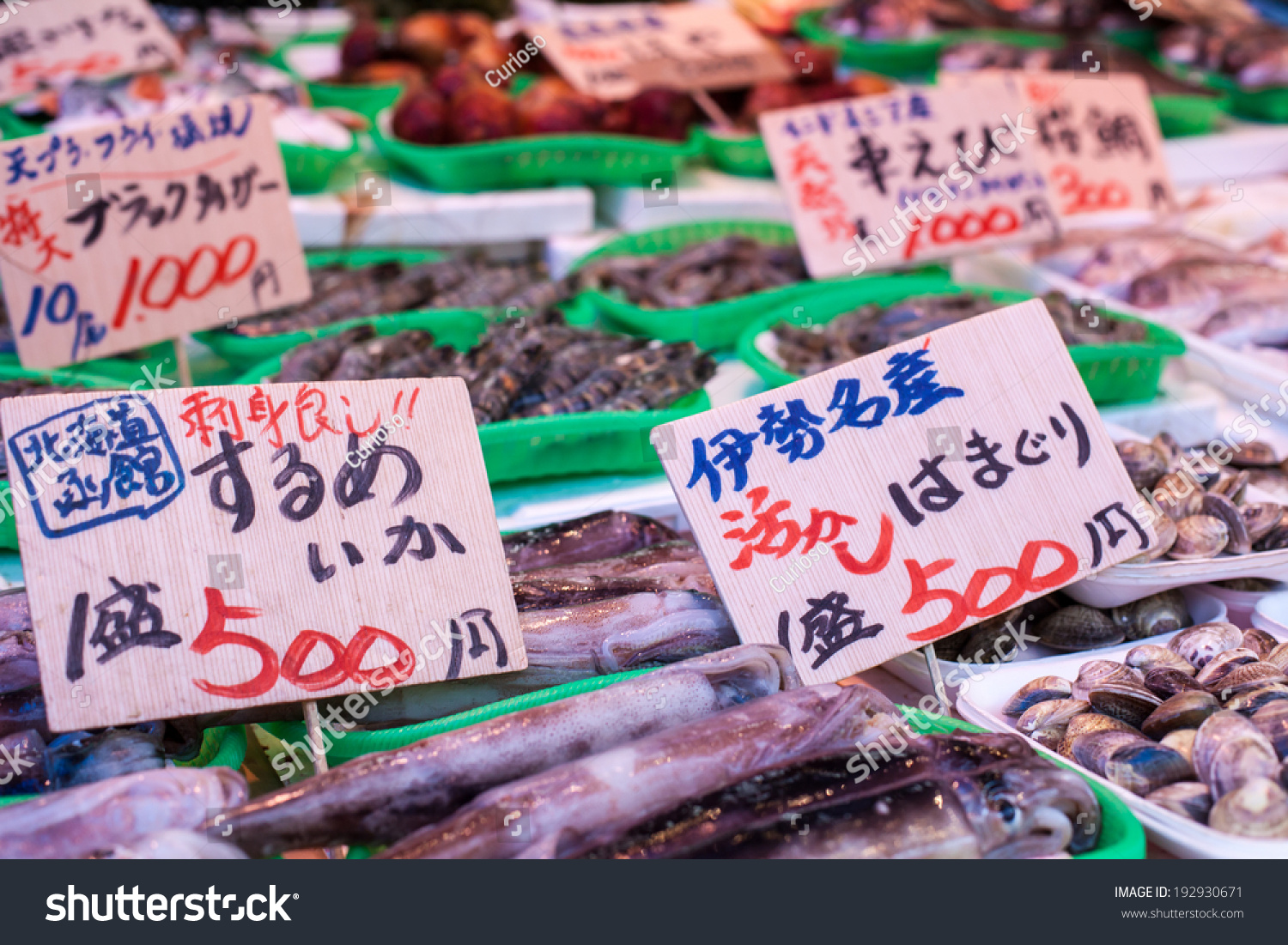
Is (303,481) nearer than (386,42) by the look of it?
Yes

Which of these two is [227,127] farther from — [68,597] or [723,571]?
[723,571]

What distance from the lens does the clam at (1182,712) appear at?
172 centimetres

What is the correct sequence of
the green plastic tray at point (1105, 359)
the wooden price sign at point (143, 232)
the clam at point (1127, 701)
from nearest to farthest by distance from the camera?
1. the clam at point (1127, 701)
2. the wooden price sign at point (143, 232)
3. the green plastic tray at point (1105, 359)

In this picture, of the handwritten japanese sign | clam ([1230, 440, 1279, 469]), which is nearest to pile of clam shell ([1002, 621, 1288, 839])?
clam ([1230, 440, 1279, 469])

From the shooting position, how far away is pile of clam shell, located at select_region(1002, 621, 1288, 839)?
1562 mm

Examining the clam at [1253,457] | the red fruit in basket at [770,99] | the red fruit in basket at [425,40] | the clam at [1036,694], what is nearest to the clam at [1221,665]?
the clam at [1036,694]

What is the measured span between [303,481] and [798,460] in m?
0.82

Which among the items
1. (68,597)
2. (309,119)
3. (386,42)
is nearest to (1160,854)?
(68,597)

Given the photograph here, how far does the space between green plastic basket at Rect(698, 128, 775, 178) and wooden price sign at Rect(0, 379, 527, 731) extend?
111 inches

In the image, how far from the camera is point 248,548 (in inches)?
68.1

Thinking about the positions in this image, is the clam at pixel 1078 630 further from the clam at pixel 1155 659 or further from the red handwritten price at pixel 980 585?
the red handwritten price at pixel 980 585

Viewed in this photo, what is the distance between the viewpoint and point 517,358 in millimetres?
2773

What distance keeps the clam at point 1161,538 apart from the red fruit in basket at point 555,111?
2702mm

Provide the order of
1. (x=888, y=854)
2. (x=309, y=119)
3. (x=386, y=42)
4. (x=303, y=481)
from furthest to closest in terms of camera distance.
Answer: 1. (x=386, y=42)
2. (x=309, y=119)
3. (x=303, y=481)
4. (x=888, y=854)
